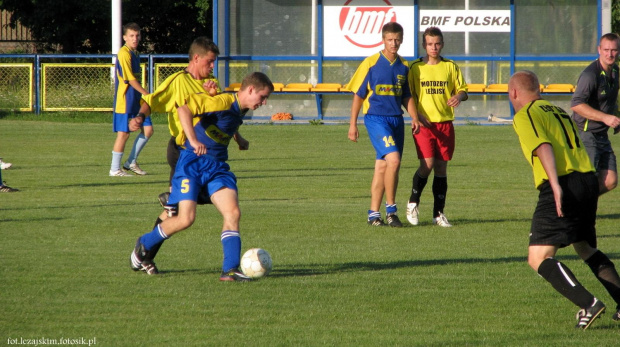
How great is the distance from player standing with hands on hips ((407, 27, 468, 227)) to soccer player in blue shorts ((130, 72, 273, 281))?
343 centimetres

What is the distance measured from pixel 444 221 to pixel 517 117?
14.0 feet

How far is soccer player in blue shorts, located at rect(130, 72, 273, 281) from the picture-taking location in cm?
680

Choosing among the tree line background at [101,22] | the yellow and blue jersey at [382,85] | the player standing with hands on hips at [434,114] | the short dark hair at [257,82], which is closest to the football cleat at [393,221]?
the player standing with hands on hips at [434,114]

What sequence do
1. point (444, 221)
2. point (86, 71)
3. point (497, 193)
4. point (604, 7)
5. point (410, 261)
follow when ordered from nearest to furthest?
1. point (410, 261)
2. point (444, 221)
3. point (497, 193)
4. point (604, 7)
5. point (86, 71)

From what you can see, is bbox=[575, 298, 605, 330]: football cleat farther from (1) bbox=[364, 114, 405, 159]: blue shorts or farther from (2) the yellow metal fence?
(2) the yellow metal fence

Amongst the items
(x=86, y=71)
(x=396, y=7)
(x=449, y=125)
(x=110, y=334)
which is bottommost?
(x=110, y=334)

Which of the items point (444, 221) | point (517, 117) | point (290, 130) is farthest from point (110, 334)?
point (290, 130)

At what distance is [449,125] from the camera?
10164 millimetres

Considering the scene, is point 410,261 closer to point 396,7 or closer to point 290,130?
point 290,130

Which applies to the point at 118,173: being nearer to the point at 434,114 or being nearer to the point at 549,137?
the point at 434,114

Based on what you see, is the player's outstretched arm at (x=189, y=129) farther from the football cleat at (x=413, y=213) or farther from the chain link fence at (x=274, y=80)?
the chain link fence at (x=274, y=80)

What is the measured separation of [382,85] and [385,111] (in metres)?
0.28

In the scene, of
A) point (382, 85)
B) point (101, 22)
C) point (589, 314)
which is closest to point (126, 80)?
point (382, 85)

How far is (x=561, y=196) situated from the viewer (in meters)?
5.38
